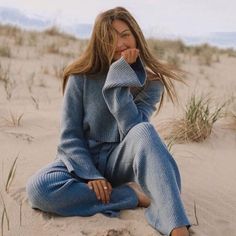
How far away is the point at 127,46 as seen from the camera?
298 centimetres

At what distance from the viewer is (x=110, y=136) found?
3.02m

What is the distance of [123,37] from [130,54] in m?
0.10

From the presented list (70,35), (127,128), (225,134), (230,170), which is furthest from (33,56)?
(127,128)

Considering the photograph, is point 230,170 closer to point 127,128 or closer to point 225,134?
point 225,134

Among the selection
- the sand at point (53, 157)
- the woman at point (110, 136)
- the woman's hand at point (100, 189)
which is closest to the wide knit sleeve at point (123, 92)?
the woman at point (110, 136)

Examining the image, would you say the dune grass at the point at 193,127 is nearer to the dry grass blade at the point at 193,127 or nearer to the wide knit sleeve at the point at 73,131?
the dry grass blade at the point at 193,127

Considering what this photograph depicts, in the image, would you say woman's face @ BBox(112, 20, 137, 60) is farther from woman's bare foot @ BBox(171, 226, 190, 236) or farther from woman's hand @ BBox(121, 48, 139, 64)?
woman's bare foot @ BBox(171, 226, 190, 236)

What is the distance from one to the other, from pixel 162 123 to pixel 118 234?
7.60 ft

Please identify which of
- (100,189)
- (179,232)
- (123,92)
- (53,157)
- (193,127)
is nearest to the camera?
(179,232)

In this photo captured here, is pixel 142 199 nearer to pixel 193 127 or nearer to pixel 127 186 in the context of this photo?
pixel 127 186

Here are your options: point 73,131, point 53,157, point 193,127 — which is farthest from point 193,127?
point 73,131

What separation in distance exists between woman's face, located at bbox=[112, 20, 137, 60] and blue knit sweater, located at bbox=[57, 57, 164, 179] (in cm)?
8

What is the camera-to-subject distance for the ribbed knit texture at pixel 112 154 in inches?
102

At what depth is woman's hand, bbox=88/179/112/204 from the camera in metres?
2.83
